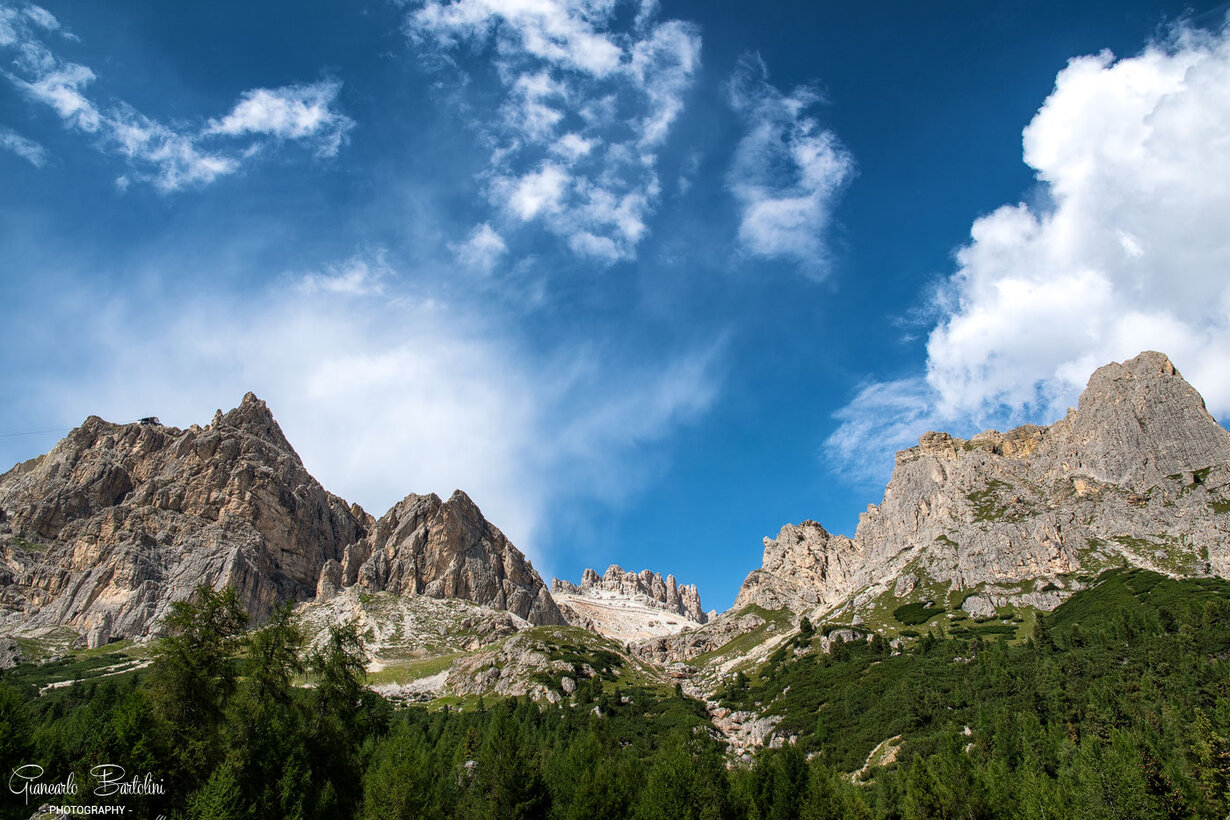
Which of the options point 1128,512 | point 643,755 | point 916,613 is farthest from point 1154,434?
point 643,755

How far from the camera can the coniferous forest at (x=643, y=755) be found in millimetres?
47125

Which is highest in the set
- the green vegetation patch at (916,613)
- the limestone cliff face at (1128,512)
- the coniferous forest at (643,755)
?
the limestone cliff face at (1128,512)

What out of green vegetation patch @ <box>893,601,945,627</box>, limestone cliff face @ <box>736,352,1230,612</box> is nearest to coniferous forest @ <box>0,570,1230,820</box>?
limestone cliff face @ <box>736,352,1230,612</box>

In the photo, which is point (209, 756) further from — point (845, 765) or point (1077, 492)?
point (1077, 492)

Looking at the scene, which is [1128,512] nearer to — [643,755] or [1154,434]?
[1154,434]

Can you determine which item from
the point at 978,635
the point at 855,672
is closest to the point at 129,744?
the point at 855,672

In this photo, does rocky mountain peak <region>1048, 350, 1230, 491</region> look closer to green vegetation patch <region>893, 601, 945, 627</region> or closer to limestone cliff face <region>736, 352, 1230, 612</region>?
limestone cliff face <region>736, 352, 1230, 612</region>

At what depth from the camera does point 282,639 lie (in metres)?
55.1

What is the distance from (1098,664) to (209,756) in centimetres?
12060

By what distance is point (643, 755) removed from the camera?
119938 millimetres

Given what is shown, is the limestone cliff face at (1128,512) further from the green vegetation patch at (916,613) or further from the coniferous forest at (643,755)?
the coniferous forest at (643,755)

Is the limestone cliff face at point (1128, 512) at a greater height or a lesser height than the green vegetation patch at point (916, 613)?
greater

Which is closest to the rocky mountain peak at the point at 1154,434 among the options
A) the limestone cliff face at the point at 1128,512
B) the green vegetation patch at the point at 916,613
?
the limestone cliff face at the point at 1128,512

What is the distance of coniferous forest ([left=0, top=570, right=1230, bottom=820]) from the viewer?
1855 inches
